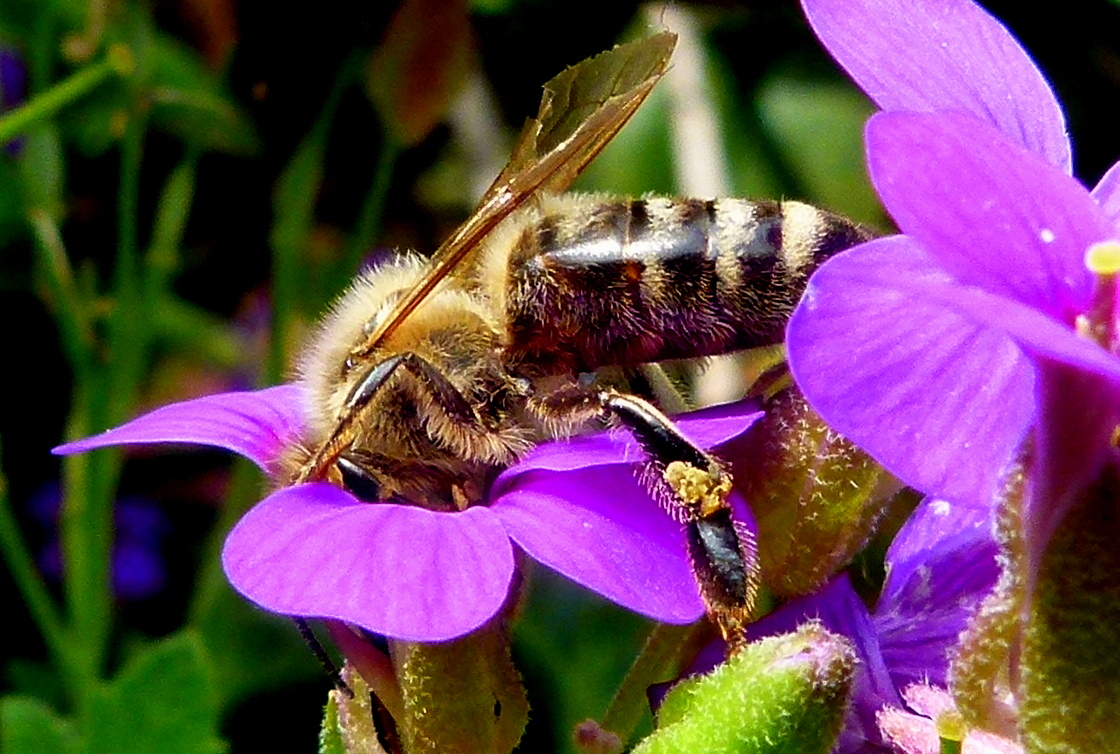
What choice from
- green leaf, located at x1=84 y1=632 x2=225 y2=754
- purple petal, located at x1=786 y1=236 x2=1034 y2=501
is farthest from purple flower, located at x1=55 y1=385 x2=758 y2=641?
green leaf, located at x1=84 y1=632 x2=225 y2=754

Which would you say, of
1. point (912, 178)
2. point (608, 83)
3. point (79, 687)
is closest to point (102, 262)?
point (79, 687)

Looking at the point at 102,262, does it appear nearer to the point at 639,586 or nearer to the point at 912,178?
the point at 639,586

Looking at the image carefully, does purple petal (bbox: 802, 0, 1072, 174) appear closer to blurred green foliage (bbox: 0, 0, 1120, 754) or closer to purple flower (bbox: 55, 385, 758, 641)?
purple flower (bbox: 55, 385, 758, 641)

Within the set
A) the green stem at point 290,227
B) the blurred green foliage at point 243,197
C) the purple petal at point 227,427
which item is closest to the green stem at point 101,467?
the blurred green foliage at point 243,197

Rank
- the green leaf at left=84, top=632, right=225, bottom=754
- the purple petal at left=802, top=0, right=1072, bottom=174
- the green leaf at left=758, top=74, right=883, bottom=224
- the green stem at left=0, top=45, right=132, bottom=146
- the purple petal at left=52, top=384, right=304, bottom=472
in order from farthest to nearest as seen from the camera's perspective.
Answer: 1. the green leaf at left=758, top=74, right=883, bottom=224
2. the green stem at left=0, top=45, right=132, bottom=146
3. the green leaf at left=84, top=632, right=225, bottom=754
4. the purple petal at left=52, top=384, right=304, bottom=472
5. the purple petal at left=802, top=0, right=1072, bottom=174

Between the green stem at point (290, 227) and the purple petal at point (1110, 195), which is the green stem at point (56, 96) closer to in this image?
the green stem at point (290, 227)

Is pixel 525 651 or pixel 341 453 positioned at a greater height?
pixel 341 453
